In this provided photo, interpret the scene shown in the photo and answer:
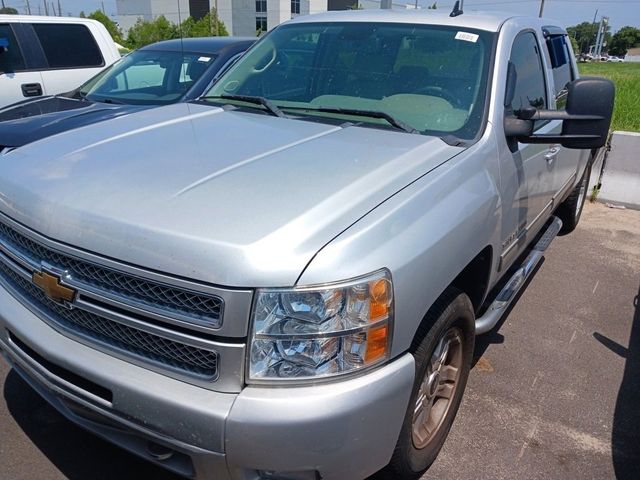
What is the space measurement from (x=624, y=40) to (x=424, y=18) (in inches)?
5494

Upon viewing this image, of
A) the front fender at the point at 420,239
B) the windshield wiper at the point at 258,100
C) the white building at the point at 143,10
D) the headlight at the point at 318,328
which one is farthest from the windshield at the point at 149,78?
the white building at the point at 143,10

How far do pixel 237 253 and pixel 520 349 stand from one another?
2638 millimetres

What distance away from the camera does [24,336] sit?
7.19 feet

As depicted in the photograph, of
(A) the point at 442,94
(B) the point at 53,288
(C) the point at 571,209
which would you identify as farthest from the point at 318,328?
(C) the point at 571,209

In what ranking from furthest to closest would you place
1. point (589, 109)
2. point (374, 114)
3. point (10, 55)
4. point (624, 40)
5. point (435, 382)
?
1. point (624, 40)
2. point (10, 55)
3. point (374, 114)
4. point (589, 109)
5. point (435, 382)

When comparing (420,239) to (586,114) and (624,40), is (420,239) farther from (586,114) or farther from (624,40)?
(624,40)

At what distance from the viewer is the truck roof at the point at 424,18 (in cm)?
323

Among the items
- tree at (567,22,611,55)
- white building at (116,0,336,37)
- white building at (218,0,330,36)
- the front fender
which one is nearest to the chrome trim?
the front fender

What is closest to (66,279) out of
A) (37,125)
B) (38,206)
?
(38,206)

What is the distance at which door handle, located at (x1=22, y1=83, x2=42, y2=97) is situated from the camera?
7.05m

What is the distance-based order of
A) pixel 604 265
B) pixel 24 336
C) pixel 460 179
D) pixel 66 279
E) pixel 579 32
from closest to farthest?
pixel 66 279 → pixel 24 336 → pixel 460 179 → pixel 604 265 → pixel 579 32

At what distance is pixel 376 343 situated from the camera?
1.83 metres

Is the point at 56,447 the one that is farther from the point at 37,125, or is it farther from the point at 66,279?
A: the point at 37,125

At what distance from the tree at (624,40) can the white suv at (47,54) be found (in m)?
136
